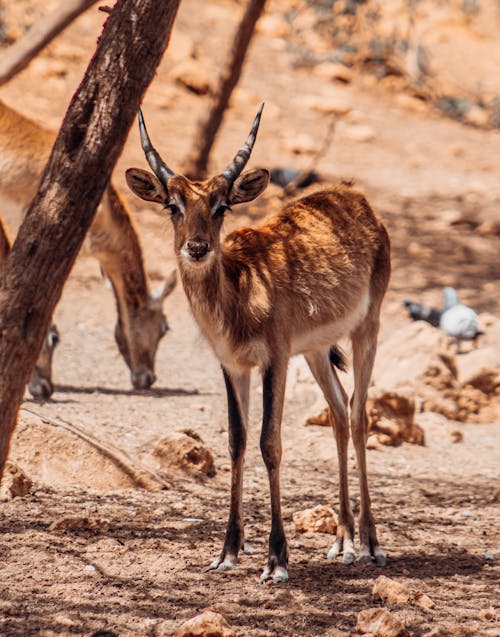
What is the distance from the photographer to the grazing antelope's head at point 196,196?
17.4 ft

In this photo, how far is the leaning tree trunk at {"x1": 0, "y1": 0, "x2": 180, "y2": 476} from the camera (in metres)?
4.22

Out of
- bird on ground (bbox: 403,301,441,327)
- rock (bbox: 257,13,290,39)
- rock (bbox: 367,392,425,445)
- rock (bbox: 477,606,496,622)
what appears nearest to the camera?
rock (bbox: 477,606,496,622)

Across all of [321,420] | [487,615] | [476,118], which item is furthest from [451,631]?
[476,118]

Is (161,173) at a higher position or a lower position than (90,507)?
higher

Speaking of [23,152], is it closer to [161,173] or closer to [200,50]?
[161,173]

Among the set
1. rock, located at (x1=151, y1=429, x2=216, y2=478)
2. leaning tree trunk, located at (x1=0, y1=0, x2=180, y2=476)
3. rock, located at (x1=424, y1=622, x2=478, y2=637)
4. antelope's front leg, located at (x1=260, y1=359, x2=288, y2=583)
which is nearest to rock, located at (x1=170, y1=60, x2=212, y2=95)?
rock, located at (x1=151, y1=429, x2=216, y2=478)

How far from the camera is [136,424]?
8.04 meters

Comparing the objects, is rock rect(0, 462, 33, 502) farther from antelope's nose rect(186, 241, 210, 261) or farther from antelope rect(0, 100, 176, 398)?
antelope rect(0, 100, 176, 398)

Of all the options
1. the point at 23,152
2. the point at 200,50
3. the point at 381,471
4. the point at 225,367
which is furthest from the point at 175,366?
the point at 200,50

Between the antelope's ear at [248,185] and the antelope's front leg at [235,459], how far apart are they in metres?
0.92

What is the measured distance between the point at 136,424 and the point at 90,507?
1.90 metres

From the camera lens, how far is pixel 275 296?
5.72 metres

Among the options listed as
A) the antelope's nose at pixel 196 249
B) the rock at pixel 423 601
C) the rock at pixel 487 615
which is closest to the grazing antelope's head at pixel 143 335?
the antelope's nose at pixel 196 249

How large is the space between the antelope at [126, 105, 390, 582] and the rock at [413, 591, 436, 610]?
667 millimetres
